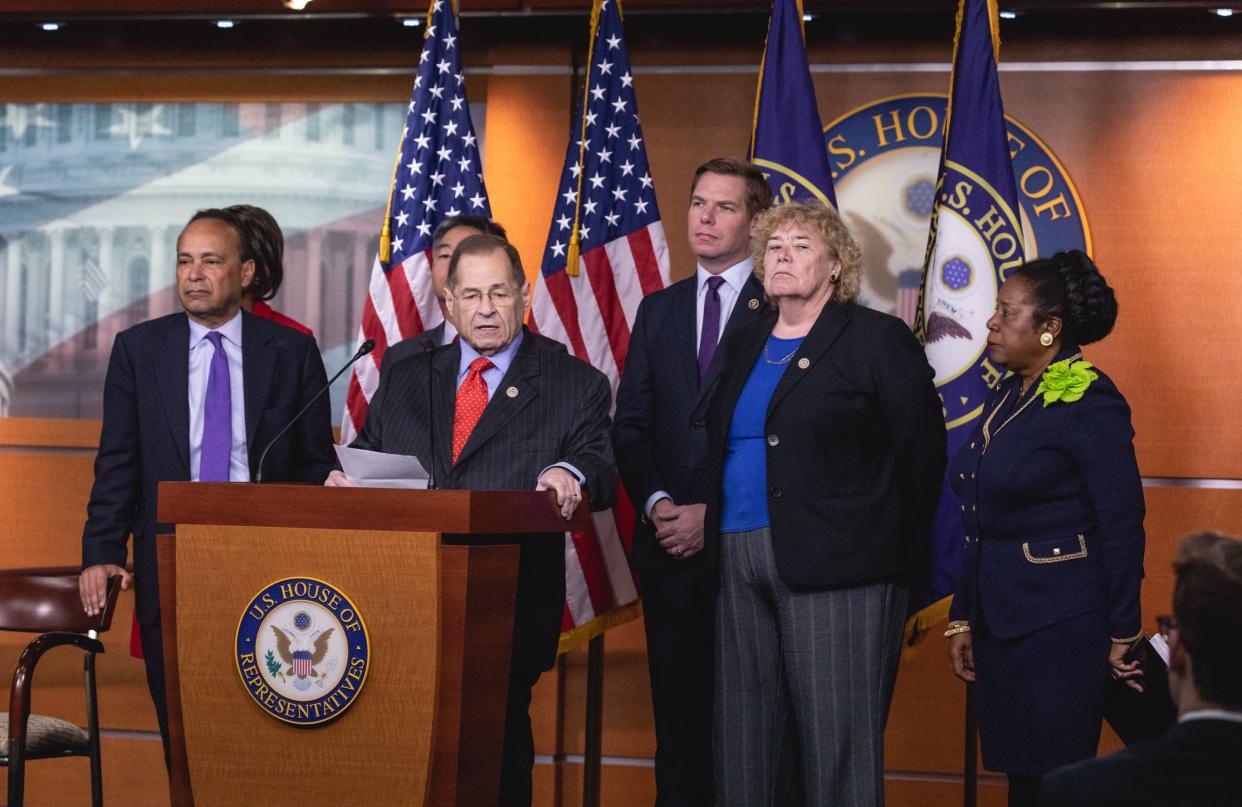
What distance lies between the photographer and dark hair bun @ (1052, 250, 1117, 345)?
3.29 metres

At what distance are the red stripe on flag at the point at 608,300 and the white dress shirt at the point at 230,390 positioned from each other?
3.69 feet

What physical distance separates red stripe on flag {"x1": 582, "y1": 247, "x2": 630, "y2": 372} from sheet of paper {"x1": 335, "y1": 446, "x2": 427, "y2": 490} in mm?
1708

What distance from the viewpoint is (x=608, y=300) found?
4406mm

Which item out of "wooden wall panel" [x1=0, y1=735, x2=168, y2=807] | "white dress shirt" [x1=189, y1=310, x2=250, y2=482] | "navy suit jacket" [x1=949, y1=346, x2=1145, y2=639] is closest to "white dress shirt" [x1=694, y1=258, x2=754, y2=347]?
"navy suit jacket" [x1=949, y1=346, x2=1145, y2=639]

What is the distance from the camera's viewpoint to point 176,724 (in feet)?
8.73

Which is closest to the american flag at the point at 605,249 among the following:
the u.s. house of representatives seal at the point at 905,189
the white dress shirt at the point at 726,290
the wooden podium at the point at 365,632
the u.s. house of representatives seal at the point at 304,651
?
the white dress shirt at the point at 726,290

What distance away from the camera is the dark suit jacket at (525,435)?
307 centimetres

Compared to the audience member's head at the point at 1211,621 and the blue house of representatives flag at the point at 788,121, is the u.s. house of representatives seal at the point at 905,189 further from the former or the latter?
the audience member's head at the point at 1211,621

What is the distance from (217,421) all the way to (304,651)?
4.37 feet

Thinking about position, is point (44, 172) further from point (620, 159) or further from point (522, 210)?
point (620, 159)

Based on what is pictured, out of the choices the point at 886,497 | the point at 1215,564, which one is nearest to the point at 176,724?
the point at 886,497

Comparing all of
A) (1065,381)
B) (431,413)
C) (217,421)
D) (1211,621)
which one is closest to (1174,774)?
(1211,621)

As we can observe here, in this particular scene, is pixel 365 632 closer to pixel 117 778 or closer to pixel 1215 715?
pixel 1215 715

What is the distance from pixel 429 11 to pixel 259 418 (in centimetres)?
170
